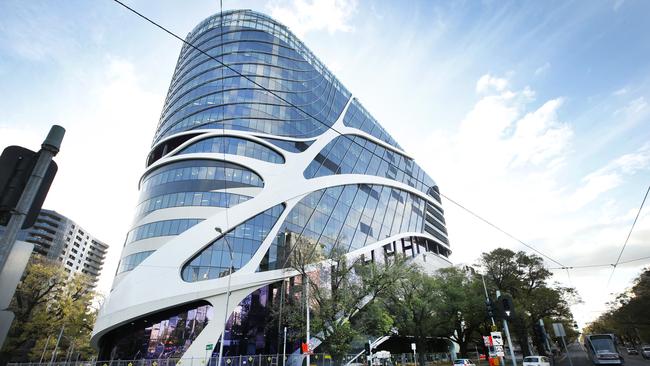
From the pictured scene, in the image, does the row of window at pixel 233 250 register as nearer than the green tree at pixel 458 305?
Yes

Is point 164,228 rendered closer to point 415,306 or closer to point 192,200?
point 192,200

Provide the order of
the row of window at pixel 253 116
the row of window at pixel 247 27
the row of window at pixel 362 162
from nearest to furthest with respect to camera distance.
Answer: the row of window at pixel 253 116
the row of window at pixel 362 162
the row of window at pixel 247 27

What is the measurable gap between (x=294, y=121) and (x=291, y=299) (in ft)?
84.8

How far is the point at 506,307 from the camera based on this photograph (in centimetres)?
1405

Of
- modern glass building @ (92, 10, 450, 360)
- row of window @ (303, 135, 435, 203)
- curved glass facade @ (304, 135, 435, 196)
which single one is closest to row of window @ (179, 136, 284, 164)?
modern glass building @ (92, 10, 450, 360)

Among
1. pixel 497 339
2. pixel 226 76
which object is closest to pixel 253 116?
pixel 226 76

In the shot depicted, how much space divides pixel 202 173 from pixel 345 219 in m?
23.2

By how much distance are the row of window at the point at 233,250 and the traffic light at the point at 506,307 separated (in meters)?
24.6

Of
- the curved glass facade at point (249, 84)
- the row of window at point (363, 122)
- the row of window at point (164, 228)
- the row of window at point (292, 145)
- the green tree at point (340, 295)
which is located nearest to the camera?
the green tree at point (340, 295)

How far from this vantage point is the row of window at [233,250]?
33750 mm

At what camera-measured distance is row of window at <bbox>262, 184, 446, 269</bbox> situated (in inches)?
1622

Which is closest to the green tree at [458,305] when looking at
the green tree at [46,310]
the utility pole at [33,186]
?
the utility pole at [33,186]

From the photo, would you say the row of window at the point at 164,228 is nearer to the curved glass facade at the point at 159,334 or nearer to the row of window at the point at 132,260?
the row of window at the point at 132,260

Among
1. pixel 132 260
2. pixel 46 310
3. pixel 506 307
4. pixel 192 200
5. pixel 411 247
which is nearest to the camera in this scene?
pixel 506 307
